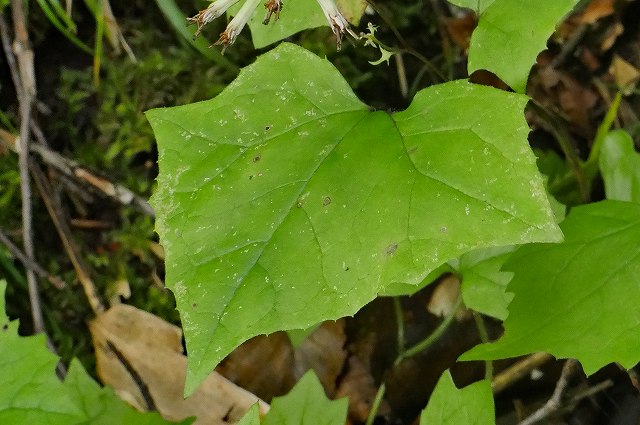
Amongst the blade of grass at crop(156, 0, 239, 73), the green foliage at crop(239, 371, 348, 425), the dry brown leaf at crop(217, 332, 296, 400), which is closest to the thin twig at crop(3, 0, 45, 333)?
the blade of grass at crop(156, 0, 239, 73)

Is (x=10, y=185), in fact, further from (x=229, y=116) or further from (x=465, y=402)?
(x=465, y=402)

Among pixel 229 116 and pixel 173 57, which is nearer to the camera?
pixel 229 116

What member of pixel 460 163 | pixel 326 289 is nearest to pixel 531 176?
pixel 460 163

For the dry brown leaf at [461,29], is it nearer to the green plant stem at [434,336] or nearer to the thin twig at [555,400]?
the green plant stem at [434,336]

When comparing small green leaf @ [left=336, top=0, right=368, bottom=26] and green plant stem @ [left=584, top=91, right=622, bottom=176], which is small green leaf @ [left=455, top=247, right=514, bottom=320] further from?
small green leaf @ [left=336, top=0, right=368, bottom=26]

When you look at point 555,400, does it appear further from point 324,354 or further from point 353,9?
point 353,9
